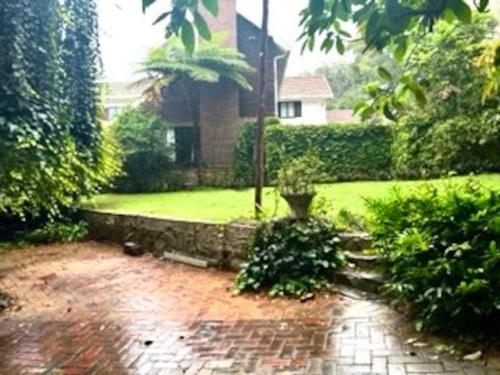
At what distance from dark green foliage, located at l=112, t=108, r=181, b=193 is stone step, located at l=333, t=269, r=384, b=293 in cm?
998

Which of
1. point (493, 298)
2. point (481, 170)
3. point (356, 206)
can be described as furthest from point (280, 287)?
point (481, 170)

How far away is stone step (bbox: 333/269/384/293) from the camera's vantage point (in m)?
5.06

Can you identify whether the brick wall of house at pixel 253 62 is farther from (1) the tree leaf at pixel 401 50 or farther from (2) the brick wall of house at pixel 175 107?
(1) the tree leaf at pixel 401 50

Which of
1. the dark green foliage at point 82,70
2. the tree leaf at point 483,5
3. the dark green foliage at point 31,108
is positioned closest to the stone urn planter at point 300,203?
the dark green foliage at point 31,108

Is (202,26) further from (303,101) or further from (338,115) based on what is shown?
(338,115)

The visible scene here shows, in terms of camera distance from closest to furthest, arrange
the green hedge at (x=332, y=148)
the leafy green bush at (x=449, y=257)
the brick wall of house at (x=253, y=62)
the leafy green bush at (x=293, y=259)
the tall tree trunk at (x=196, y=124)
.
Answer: the leafy green bush at (x=449, y=257) < the leafy green bush at (x=293, y=259) < the green hedge at (x=332, y=148) < the tall tree trunk at (x=196, y=124) < the brick wall of house at (x=253, y=62)

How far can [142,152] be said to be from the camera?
1446 cm

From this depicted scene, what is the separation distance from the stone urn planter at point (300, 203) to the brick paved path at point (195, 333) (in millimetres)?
1163

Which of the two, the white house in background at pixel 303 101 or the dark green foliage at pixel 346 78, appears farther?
the dark green foliage at pixel 346 78

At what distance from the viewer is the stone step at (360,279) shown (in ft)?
16.6

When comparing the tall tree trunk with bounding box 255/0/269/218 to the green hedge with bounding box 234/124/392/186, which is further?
the green hedge with bounding box 234/124/392/186

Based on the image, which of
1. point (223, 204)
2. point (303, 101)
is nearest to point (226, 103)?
point (223, 204)

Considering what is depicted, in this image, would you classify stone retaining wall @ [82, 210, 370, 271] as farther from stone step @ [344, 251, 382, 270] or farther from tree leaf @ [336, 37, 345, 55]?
tree leaf @ [336, 37, 345, 55]

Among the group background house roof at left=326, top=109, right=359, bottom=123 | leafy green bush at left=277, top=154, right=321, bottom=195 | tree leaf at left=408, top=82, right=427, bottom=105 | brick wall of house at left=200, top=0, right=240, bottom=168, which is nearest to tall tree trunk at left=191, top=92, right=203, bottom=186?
brick wall of house at left=200, top=0, right=240, bottom=168
